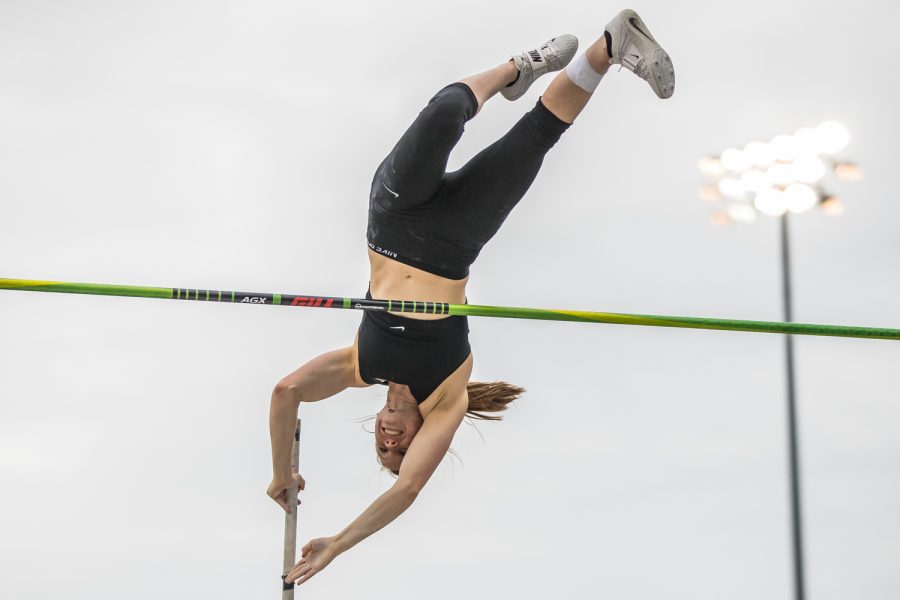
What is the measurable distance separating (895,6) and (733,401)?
3699mm

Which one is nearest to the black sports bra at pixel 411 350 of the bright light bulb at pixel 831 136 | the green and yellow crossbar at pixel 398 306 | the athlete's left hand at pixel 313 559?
the green and yellow crossbar at pixel 398 306

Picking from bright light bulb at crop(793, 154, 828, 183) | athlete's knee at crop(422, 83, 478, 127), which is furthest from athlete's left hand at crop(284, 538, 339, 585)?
bright light bulb at crop(793, 154, 828, 183)

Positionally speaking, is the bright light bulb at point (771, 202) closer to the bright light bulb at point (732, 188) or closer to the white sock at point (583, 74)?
the bright light bulb at point (732, 188)

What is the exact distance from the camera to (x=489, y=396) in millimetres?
5266

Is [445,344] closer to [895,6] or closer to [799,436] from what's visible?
[799,436]

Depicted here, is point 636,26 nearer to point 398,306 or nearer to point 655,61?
point 655,61

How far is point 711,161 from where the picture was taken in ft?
27.8

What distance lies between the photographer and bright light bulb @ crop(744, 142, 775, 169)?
810 cm

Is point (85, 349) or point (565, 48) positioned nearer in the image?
point (565, 48)

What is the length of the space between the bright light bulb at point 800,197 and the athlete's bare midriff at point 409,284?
368 centimetres

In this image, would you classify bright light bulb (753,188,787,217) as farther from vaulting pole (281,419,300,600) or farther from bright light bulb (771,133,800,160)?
vaulting pole (281,419,300,600)

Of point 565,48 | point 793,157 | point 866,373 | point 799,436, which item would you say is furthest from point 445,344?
point 866,373

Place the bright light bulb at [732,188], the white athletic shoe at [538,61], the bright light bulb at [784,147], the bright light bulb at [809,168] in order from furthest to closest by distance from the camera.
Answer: the bright light bulb at [732,188] < the bright light bulb at [784,147] < the bright light bulb at [809,168] < the white athletic shoe at [538,61]

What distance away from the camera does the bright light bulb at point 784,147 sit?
788 centimetres
